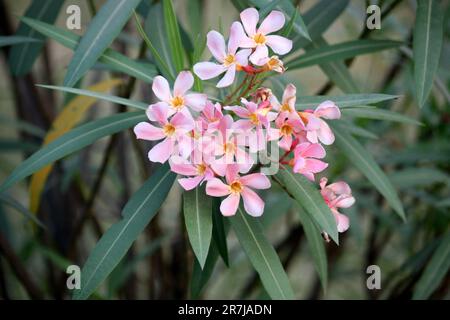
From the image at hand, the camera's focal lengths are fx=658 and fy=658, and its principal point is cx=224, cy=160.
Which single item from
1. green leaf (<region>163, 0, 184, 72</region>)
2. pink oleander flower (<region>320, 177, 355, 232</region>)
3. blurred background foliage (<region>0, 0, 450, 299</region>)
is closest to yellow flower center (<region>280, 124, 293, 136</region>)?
pink oleander flower (<region>320, 177, 355, 232</region>)

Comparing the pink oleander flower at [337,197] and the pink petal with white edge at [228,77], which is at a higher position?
the pink petal with white edge at [228,77]

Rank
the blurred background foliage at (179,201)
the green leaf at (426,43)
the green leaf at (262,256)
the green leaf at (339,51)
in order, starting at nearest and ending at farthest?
1. the green leaf at (262,256)
2. the green leaf at (426,43)
3. the green leaf at (339,51)
4. the blurred background foliage at (179,201)

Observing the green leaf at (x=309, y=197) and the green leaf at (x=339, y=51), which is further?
the green leaf at (x=339, y=51)

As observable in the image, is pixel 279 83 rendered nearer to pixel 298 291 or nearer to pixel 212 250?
pixel 212 250

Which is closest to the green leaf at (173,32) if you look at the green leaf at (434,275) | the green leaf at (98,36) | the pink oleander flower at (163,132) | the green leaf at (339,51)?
the green leaf at (98,36)

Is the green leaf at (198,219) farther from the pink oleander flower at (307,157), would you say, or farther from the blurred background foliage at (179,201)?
the blurred background foliage at (179,201)

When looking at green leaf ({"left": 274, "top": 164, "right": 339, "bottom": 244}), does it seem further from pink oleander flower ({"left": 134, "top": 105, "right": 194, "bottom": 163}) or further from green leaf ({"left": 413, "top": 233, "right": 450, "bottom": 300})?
green leaf ({"left": 413, "top": 233, "right": 450, "bottom": 300})

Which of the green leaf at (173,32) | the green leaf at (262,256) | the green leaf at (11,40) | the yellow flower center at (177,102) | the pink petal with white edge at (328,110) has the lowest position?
the green leaf at (262,256)

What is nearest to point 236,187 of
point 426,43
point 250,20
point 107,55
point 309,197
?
point 309,197
